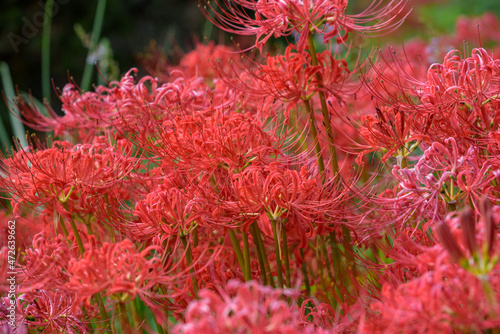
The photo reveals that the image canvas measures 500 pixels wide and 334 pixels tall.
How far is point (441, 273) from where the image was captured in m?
0.85


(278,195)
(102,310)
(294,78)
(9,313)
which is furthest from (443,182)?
(9,313)

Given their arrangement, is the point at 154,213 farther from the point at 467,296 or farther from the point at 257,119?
the point at 467,296

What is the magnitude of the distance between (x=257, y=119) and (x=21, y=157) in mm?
699

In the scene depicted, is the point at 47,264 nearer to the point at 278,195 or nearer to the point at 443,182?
the point at 278,195

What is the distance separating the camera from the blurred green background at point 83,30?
5477 millimetres

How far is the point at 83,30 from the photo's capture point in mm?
5277

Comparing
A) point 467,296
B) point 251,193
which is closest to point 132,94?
point 251,193

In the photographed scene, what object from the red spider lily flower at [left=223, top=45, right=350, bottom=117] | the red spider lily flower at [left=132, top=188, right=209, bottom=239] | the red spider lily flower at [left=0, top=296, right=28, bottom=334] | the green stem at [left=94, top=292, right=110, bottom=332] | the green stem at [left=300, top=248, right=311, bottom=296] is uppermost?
the red spider lily flower at [left=223, top=45, right=350, bottom=117]

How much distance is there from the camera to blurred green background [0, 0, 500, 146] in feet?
18.0

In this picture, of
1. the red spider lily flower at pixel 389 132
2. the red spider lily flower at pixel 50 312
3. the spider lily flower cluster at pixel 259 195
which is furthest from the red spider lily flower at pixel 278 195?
the red spider lily flower at pixel 50 312

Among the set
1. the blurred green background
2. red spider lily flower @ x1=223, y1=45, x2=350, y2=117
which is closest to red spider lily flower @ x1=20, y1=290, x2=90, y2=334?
red spider lily flower @ x1=223, y1=45, x2=350, y2=117

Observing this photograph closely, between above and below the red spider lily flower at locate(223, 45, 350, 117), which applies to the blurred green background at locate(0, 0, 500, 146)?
above

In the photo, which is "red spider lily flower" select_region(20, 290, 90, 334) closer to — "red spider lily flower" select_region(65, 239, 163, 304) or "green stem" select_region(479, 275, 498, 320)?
"red spider lily flower" select_region(65, 239, 163, 304)

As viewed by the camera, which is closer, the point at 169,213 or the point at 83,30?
the point at 169,213
